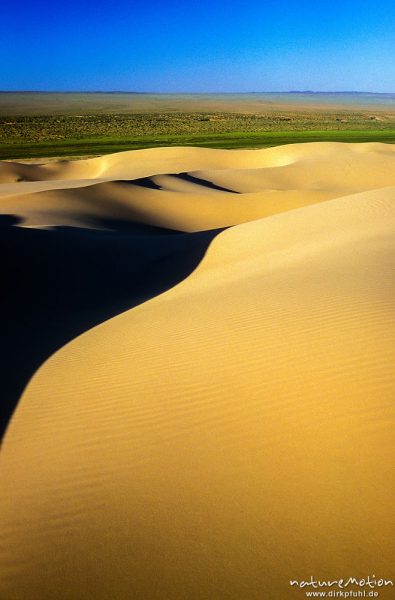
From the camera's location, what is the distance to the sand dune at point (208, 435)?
109 inches

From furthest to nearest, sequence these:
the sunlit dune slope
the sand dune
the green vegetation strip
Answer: the green vegetation strip
the sunlit dune slope
the sand dune

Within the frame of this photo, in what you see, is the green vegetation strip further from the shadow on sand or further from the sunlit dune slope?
the shadow on sand

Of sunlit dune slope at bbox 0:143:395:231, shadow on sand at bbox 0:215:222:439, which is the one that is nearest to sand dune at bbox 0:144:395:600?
shadow on sand at bbox 0:215:222:439

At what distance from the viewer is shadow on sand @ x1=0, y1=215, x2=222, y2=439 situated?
6.20 m

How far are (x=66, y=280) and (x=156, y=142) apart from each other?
125 feet

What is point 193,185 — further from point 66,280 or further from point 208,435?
point 208,435

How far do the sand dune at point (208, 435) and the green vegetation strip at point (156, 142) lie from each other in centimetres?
3323

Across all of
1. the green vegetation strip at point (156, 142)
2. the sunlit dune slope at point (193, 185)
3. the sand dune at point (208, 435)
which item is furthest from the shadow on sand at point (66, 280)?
the green vegetation strip at point (156, 142)

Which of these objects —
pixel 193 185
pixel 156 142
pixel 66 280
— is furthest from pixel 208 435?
pixel 156 142

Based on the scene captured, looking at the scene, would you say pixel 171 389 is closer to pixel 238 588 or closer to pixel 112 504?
pixel 112 504

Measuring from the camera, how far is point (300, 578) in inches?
105

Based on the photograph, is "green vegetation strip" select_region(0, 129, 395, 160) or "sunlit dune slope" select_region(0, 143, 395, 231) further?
"green vegetation strip" select_region(0, 129, 395, 160)

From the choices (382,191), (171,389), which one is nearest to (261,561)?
(171,389)

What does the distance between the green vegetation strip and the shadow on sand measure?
26076 millimetres
